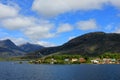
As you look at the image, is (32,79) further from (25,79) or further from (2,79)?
(2,79)

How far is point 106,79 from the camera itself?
149375mm

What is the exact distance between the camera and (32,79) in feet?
504

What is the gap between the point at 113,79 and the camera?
485 feet

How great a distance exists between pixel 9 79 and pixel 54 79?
82.8ft

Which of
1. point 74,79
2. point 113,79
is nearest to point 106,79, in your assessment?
point 113,79

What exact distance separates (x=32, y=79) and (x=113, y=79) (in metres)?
44.6

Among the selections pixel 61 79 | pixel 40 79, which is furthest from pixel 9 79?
pixel 61 79

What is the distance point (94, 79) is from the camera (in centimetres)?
14938

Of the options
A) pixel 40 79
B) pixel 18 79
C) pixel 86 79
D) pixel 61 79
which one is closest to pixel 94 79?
pixel 86 79

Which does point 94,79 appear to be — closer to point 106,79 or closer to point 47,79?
point 106,79

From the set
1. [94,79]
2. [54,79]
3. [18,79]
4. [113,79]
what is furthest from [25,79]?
[113,79]

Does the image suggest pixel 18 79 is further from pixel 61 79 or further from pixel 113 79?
pixel 113 79

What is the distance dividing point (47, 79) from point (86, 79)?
2176 centimetres

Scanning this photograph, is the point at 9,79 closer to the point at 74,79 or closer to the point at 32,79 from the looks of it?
the point at 32,79
